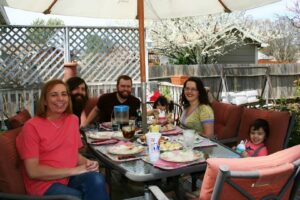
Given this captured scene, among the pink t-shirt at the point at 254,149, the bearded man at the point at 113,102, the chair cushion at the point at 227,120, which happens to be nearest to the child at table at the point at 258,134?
the pink t-shirt at the point at 254,149

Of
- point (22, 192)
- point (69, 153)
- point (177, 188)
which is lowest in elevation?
point (177, 188)

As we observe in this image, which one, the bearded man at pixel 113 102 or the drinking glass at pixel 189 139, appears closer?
the drinking glass at pixel 189 139

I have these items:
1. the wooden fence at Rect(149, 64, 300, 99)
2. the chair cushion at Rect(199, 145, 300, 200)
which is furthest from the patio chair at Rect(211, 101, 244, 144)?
the wooden fence at Rect(149, 64, 300, 99)

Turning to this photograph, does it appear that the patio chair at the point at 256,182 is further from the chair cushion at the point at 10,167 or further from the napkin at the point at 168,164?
the chair cushion at the point at 10,167

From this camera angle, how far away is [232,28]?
53.4 feet

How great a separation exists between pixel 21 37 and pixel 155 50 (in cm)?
1001

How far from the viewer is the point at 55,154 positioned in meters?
2.29

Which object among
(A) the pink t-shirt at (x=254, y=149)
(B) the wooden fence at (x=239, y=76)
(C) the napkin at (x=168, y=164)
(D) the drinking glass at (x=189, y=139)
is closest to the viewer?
(C) the napkin at (x=168, y=164)

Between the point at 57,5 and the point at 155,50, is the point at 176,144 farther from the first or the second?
the point at 155,50

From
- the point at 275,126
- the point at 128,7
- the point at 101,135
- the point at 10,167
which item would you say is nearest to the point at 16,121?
the point at 101,135

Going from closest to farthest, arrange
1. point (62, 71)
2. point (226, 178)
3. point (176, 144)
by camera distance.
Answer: point (226, 178)
point (176, 144)
point (62, 71)

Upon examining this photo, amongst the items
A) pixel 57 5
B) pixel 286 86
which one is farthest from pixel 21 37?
pixel 286 86

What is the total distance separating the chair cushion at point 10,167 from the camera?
6.56 ft

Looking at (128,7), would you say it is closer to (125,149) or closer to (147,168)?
(125,149)
